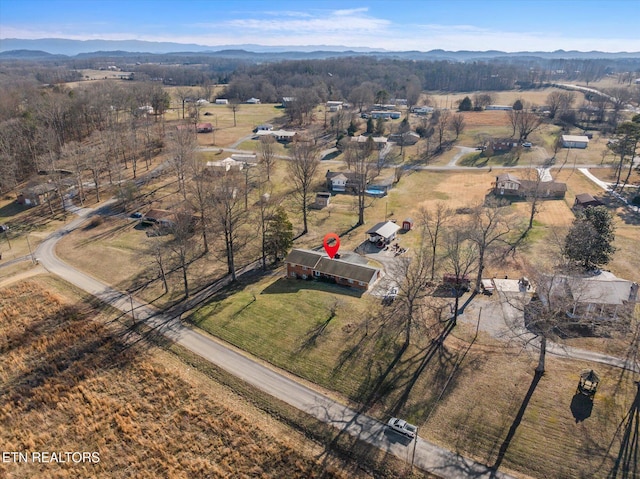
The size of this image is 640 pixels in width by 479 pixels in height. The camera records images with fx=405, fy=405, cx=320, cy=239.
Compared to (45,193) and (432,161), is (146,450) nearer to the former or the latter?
(45,193)

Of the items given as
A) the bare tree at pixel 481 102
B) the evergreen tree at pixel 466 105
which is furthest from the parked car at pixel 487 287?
the bare tree at pixel 481 102

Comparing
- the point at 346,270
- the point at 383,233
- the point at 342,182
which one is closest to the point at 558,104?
the point at 342,182

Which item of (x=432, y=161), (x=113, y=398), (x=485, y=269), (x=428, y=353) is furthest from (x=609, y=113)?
(x=113, y=398)

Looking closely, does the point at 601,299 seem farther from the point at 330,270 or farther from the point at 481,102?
the point at 481,102

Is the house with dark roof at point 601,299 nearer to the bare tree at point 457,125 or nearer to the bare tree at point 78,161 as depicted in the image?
the bare tree at point 78,161

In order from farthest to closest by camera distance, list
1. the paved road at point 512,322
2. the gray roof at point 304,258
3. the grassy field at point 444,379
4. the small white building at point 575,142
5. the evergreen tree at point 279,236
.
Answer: the small white building at point 575,142 < the evergreen tree at point 279,236 < the gray roof at point 304,258 < the paved road at point 512,322 < the grassy field at point 444,379

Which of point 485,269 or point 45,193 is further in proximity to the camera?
point 45,193

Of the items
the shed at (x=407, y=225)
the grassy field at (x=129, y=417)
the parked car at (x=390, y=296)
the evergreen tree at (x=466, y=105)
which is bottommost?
the grassy field at (x=129, y=417)
